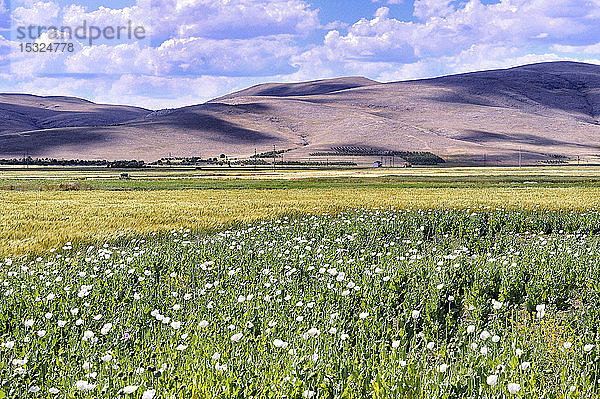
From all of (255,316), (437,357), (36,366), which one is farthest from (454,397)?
(36,366)

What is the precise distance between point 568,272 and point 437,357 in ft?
16.3

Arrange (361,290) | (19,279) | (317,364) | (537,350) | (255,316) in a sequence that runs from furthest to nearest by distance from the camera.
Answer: (19,279)
(361,290)
(255,316)
(537,350)
(317,364)

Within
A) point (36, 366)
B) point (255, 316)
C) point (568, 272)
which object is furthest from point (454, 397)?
point (568, 272)

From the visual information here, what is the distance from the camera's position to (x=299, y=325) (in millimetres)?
8258

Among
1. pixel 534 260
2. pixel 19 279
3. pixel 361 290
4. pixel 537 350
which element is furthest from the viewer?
pixel 534 260

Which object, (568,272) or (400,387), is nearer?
(400,387)

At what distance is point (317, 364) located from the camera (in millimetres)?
6637

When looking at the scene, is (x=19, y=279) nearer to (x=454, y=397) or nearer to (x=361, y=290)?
(x=361, y=290)

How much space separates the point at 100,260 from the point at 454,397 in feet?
29.0

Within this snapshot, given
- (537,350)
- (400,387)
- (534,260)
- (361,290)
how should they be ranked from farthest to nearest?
1. (534,260)
2. (361,290)
3. (537,350)
4. (400,387)

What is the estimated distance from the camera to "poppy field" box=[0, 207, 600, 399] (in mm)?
6312

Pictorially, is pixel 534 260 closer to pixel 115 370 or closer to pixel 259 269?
pixel 259 269

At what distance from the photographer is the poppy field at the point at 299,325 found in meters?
6.31

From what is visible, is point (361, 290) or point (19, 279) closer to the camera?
point (361, 290)
